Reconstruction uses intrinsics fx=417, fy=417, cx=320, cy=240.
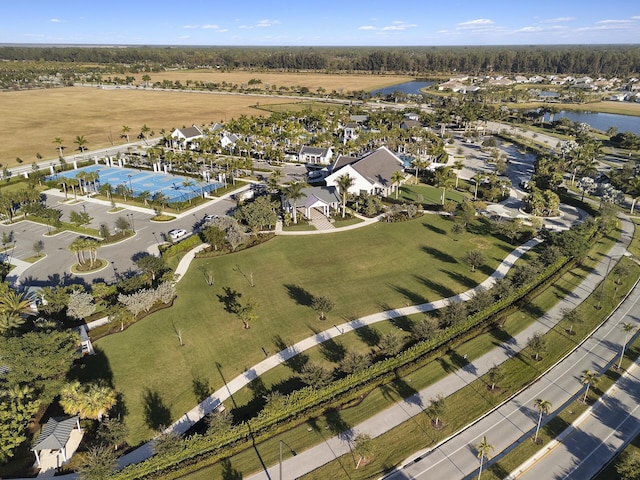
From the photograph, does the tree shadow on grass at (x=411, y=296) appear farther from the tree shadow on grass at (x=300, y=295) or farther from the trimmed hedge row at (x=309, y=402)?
the tree shadow on grass at (x=300, y=295)

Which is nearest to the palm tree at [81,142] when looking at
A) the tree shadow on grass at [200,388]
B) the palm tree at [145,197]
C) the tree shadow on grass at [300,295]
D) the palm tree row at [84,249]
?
the palm tree at [145,197]

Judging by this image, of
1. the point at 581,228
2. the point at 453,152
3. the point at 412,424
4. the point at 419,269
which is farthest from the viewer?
the point at 453,152

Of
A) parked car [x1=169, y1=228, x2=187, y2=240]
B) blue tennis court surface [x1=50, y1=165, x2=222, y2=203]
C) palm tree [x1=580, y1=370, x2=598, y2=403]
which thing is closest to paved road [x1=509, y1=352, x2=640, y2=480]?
palm tree [x1=580, y1=370, x2=598, y2=403]

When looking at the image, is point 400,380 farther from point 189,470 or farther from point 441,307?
point 189,470

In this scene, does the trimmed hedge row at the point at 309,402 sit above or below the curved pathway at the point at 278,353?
above

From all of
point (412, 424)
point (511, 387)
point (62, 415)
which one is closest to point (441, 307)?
point (511, 387)

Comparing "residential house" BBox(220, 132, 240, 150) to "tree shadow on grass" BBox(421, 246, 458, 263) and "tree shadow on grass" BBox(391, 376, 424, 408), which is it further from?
"tree shadow on grass" BBox(391, 376, 424, 408)

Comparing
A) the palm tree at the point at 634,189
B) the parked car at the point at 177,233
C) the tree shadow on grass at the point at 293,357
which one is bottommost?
the tree shadow on grass at the point at 293,357
